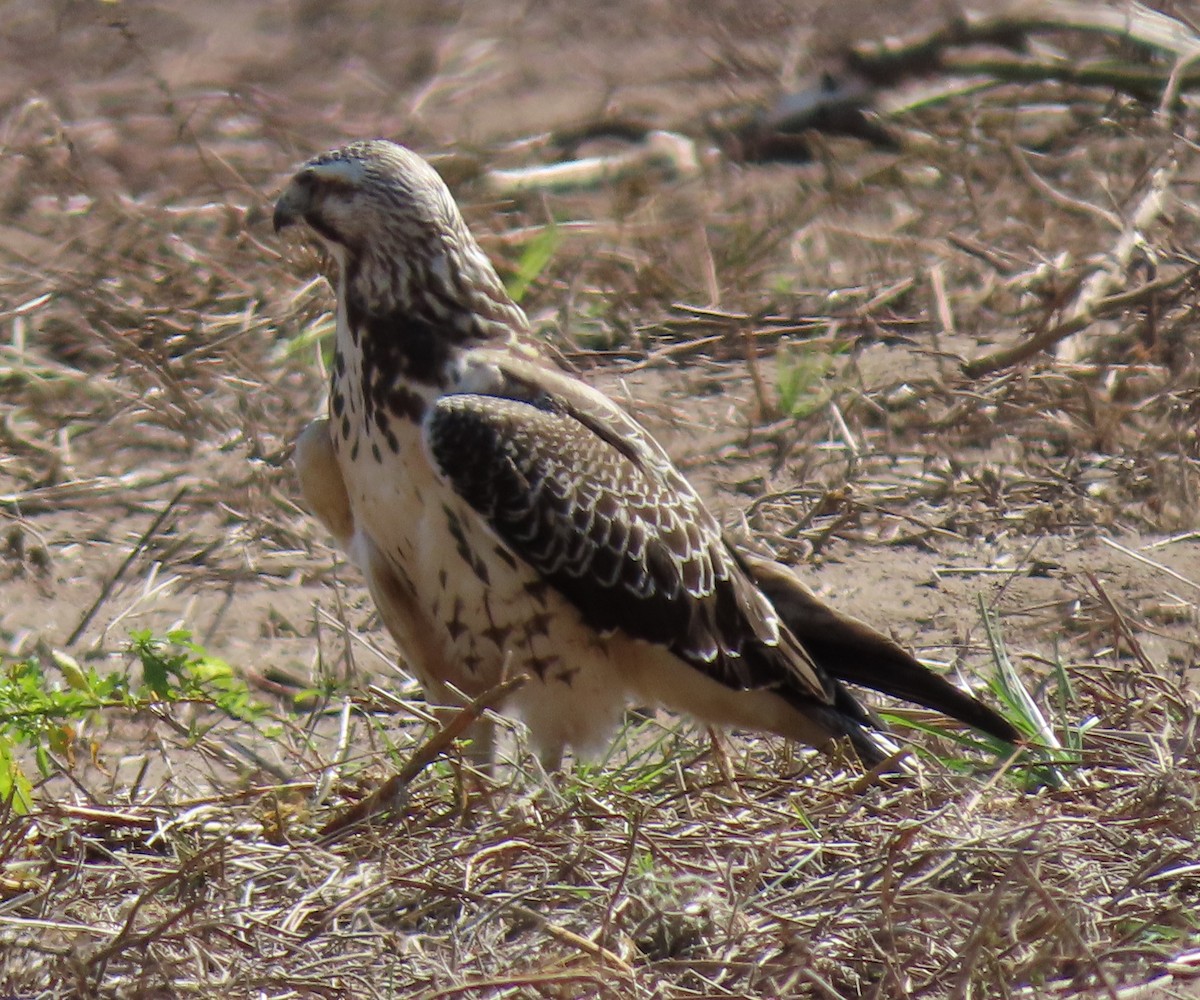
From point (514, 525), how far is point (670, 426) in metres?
2.48

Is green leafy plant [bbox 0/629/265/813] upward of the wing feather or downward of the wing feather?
downward

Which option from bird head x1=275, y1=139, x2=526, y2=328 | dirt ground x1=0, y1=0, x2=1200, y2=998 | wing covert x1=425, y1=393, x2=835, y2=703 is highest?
bird head x1=275, y1=139, x2=526, y2=328

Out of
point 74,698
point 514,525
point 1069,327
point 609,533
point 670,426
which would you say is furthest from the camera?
point 1069,327

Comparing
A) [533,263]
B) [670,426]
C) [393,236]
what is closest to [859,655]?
[393,236]

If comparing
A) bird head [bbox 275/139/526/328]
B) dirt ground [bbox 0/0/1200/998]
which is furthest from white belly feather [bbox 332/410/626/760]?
bird head [bbox 275/139/526/328]

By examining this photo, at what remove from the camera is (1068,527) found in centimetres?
601

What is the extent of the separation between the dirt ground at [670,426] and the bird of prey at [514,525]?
23cm

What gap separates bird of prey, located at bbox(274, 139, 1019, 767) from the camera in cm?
434

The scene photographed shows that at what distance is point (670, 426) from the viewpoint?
675cm

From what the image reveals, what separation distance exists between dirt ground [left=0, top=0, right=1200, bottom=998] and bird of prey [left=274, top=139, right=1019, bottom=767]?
231 mm

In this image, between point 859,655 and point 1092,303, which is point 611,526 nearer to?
point 859,655

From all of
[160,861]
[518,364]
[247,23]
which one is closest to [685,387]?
[518,364]

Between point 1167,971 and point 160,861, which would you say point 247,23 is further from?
point 1167,971

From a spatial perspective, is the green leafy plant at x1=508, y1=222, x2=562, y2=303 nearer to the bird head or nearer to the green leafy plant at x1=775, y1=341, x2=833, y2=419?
the green leafy plant at x1=775, y1=341, x2=833, y2=419
